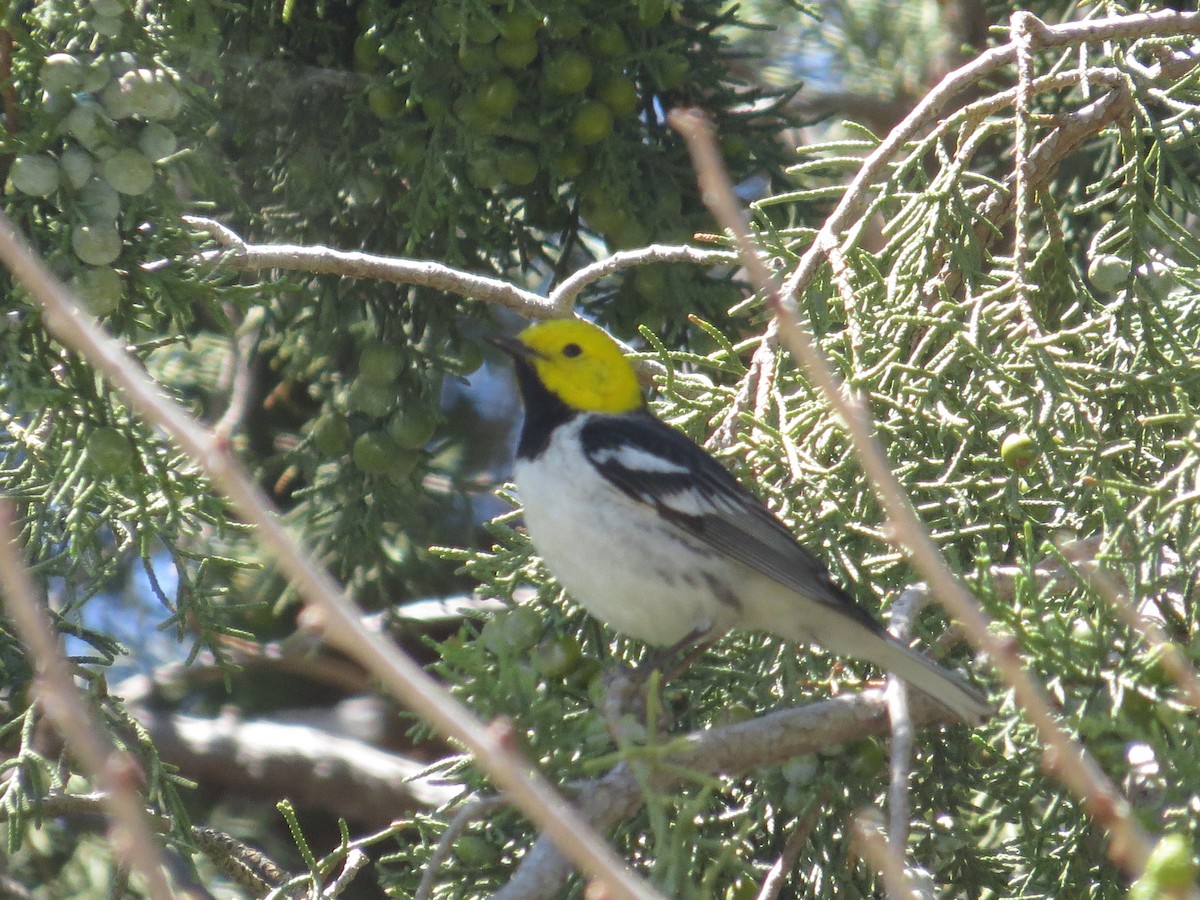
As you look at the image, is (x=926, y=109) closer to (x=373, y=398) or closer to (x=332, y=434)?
(x=373, y=398)

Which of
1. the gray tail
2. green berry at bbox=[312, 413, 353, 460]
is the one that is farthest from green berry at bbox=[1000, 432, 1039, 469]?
green berry at bbox=[312, 413, 353, 460]

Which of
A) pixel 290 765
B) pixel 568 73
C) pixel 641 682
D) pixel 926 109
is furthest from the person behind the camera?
pixel 290 765

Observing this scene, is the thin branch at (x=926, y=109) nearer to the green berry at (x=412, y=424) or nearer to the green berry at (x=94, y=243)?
the green berry at (x=412, y=424)

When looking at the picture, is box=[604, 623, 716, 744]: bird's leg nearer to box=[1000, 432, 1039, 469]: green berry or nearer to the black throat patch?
the black throat patch

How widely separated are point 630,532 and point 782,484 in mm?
386

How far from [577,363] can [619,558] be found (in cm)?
69

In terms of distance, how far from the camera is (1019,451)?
245cm

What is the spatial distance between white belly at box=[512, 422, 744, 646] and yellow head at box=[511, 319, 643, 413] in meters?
0.29

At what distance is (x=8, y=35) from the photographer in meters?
2.52

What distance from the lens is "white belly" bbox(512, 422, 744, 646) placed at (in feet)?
9.27

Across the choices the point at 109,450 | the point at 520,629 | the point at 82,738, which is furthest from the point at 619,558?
the point at 82,738

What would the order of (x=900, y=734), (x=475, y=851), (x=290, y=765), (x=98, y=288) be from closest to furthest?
(x=900, y=734) → (x=475, y=851) → (x=98, y=288) → (x=290, y=765)

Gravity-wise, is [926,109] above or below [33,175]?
below

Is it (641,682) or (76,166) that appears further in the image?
(641,682)
